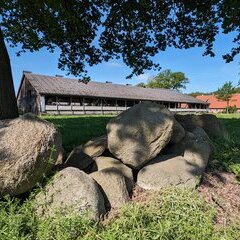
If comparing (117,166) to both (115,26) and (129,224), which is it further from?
(115,26)

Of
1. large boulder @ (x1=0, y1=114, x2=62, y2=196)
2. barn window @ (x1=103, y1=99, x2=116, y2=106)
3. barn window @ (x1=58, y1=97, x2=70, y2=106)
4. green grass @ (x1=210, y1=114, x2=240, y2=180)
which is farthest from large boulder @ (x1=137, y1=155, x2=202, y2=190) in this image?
barn window @ (x1=103, y1=99, x2=116, y2=106)

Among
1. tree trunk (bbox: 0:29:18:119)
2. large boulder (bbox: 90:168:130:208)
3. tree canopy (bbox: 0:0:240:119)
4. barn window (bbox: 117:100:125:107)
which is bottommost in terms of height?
large boulder (bbox: 90:168:130:208)

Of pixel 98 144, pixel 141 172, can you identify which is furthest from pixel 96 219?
pixel 98 144

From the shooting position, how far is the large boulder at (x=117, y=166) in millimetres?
4867

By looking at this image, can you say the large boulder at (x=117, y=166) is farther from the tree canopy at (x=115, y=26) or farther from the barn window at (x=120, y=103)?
the barn window at (x=120, y=103)

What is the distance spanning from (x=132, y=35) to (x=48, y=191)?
Answer: 925 centimetres

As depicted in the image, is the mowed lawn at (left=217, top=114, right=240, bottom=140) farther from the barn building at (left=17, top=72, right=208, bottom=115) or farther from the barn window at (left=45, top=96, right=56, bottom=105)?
the barn window at (left=45, top=96, right=56, bottom=105)

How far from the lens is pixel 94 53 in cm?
1259

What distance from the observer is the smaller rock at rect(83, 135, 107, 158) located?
5.53 meters

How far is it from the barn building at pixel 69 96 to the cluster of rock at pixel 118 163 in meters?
29.3

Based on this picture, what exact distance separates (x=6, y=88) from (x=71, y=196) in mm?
4089

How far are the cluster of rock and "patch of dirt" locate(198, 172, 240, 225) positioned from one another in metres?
0.23

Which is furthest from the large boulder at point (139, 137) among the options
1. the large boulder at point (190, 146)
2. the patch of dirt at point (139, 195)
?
the large boulder at point (190, 146)

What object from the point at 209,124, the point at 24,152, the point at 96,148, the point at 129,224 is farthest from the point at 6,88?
the point at 209,124
